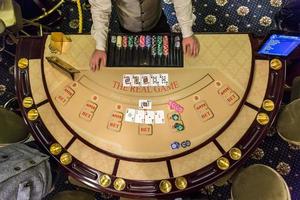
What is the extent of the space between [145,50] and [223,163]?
0.90 meters

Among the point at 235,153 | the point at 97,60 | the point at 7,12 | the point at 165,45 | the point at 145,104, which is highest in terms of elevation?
the point at 7,12

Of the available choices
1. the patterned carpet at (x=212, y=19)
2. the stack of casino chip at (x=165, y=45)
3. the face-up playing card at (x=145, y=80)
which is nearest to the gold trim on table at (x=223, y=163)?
the face-up playing card at (x=145, y=80)

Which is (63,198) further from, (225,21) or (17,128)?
(225,21)

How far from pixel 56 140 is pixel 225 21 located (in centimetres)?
200

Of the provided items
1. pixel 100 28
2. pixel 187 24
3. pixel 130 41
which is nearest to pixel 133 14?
pixel 130 41

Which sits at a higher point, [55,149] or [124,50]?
[124,50]

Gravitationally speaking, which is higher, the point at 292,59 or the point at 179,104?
the point at 292,59

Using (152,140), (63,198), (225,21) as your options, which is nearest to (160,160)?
(152,140)

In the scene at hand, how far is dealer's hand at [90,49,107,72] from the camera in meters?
2.64

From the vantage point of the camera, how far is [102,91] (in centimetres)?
260

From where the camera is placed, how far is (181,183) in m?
2.42

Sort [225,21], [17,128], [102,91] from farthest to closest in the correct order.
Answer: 1. [225,21]
2. [17,128]
3. [102,91]

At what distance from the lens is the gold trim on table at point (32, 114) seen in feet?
8.46

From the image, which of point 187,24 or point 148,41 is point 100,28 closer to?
point 148,41
